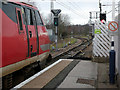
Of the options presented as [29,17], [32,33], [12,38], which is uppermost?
[29,17]

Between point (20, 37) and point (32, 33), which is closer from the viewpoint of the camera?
point (20, 37)

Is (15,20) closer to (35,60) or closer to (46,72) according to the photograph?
(35,60)

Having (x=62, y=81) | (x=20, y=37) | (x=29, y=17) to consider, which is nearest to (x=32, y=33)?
(x=29, y=17)

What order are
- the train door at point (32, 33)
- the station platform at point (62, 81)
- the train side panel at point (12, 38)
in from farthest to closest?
the train door at point (32, 33) < the station platform at point (62, 81) < the train side panel at point (12, 38)

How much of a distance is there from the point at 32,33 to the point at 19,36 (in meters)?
1.00

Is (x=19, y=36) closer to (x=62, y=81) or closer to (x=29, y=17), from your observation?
(x=29, y=17)

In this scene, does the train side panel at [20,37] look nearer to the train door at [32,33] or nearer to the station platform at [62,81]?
the train door at [32,33]

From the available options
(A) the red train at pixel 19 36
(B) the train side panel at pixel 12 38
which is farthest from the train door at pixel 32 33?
(B) the train side panel at pixel 12 38

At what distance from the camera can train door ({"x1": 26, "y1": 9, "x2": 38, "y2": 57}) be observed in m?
5.85

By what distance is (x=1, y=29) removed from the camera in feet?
14.1

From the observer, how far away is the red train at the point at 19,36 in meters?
4.45

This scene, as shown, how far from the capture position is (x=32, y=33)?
19.8ft

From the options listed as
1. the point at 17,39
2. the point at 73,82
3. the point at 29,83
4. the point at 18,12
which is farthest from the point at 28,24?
the point at 73,82

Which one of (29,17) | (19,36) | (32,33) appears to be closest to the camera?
(19,36)
